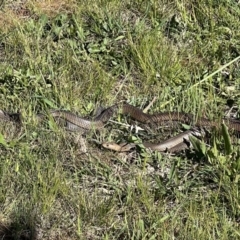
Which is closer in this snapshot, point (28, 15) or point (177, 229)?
point (177, 229)

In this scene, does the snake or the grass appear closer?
the grass

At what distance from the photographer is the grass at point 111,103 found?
3.62 meters

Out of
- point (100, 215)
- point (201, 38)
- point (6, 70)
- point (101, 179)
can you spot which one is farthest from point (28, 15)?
point (100, 215)

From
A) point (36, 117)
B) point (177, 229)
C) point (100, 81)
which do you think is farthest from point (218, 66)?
point (177, 229)

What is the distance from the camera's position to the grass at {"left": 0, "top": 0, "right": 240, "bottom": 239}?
11.9 ft

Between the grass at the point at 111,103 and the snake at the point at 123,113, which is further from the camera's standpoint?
the snake at the point at 123,113

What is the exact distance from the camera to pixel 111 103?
15.6ft

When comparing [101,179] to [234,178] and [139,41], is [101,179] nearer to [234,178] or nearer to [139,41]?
[234,178]

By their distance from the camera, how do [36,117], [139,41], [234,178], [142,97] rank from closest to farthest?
[234,178], [36,117], [142,97], [139,41]

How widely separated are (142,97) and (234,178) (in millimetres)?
1257

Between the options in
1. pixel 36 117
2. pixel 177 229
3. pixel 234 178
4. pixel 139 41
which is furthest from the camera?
pixel 139 41

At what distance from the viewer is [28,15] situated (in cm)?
574

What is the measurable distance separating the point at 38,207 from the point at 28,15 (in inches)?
98.4

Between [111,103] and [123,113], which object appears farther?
[111,103]
